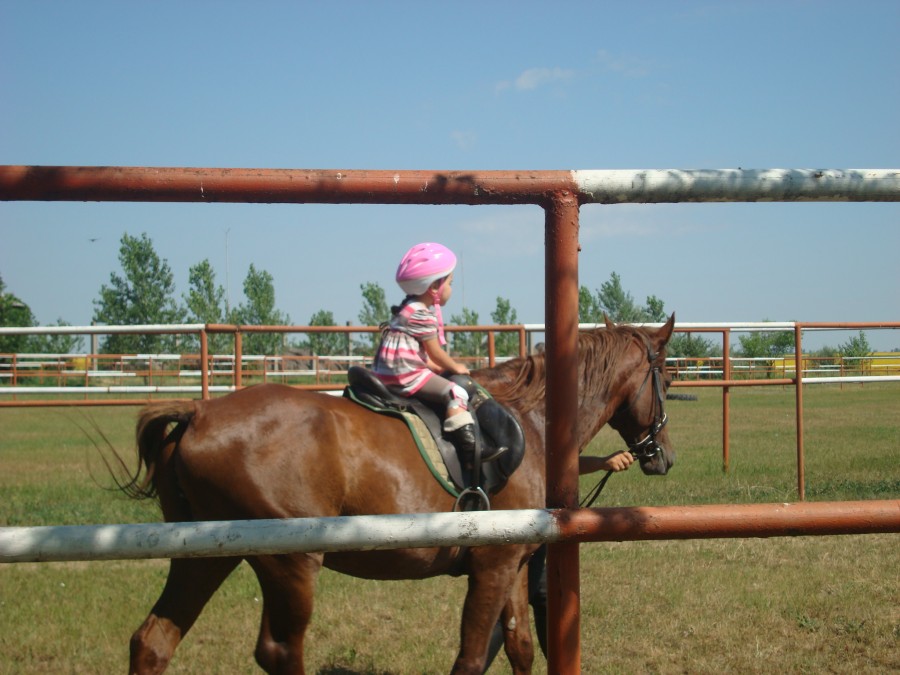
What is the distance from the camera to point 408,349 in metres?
3.47

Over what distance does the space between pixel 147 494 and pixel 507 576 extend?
1.46 metres

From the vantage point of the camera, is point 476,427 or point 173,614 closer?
point 173,614

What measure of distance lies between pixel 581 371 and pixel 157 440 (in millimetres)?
1922

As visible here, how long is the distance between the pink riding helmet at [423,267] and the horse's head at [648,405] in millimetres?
1218

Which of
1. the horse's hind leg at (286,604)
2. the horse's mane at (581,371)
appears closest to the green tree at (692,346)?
the horse's mane at (581,371)

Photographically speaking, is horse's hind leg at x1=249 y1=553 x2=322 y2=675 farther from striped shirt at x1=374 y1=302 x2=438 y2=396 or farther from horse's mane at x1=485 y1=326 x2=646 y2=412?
horse's mane at x1=485 y1=326 x2=646 y2=412

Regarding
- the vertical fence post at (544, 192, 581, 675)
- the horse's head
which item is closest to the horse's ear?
the horse's head

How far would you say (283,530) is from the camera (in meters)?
1.26

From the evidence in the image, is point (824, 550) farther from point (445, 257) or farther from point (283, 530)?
point (283, 530)

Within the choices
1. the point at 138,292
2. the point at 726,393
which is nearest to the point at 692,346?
the point at 726,393

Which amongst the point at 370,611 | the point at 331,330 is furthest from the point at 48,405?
→ the point at 370,611

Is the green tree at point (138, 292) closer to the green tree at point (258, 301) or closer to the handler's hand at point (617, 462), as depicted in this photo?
the green tree at point (258, 301)

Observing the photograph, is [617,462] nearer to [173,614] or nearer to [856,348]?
[173,614]

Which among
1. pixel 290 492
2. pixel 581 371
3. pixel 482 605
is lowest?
pixel 482 605
